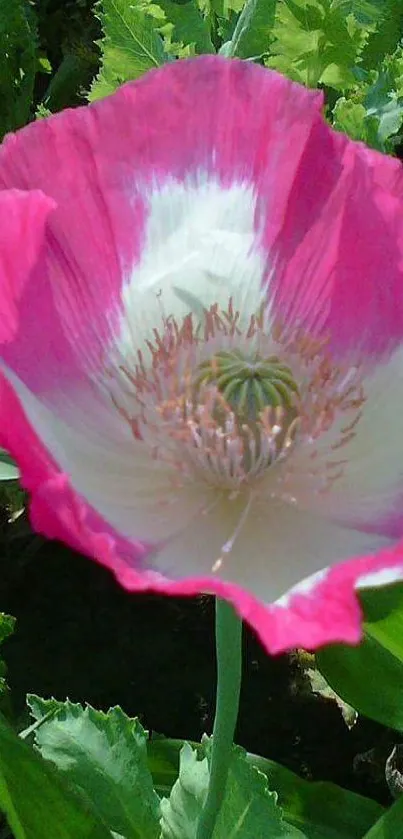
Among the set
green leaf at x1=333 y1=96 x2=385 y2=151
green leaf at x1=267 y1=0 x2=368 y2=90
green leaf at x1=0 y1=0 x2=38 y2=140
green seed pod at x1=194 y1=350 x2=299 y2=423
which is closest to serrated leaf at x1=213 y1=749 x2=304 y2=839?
green seed pod at x1=194 y1=350 x2=299 y2=423

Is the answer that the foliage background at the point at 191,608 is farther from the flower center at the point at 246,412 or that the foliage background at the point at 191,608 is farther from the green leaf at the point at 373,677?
the flower center at the point at 246,412

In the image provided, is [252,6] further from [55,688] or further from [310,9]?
[55,688]

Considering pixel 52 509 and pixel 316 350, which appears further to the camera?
pixel 316 350

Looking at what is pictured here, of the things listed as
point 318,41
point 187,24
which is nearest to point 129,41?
point 187,24

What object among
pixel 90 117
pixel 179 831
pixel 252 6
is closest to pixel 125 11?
pixel 252 6

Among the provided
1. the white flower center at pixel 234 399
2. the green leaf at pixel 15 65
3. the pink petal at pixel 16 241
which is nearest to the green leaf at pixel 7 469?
the white flower center at pixel 234 399

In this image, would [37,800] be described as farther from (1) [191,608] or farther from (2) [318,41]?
(2) [318,41]
